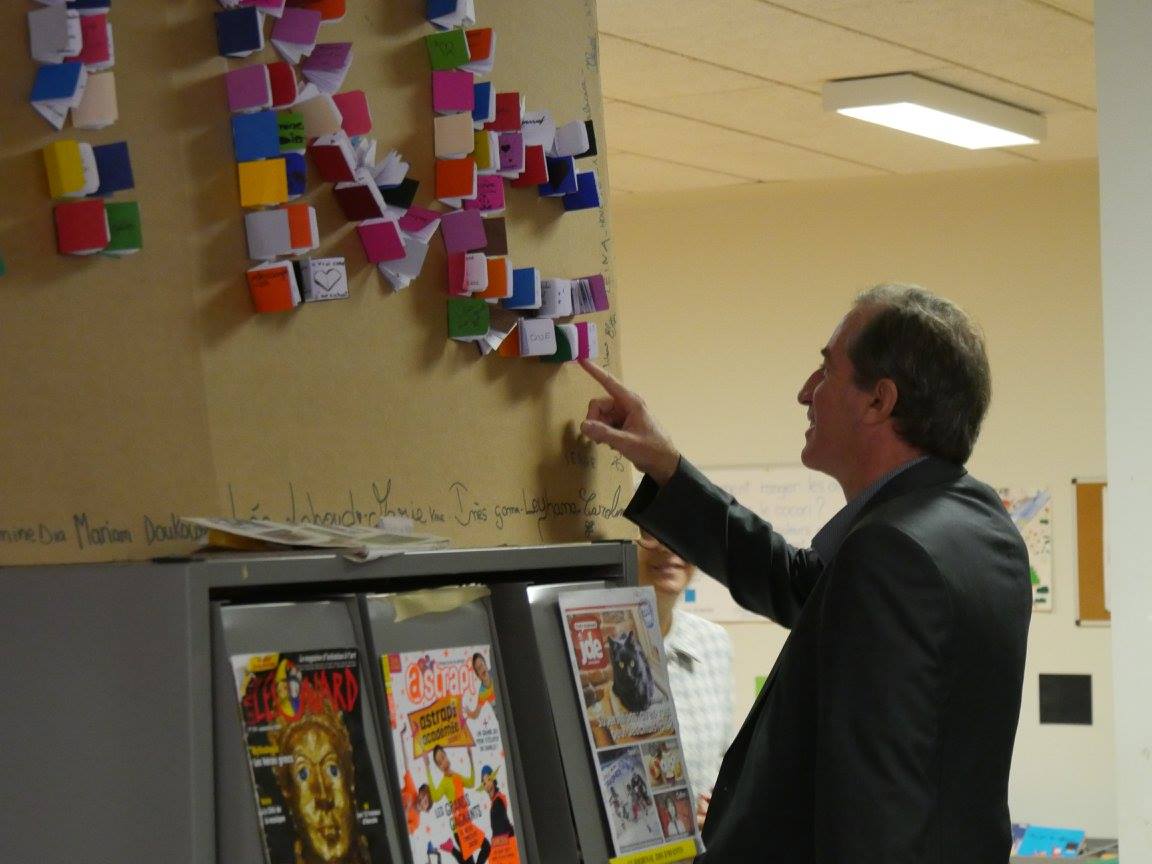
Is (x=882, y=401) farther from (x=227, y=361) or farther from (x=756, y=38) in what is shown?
(x=756, y=38)

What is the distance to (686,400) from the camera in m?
5.90

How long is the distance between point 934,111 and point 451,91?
3.15 metres

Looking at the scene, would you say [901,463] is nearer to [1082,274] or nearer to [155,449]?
[155,449]

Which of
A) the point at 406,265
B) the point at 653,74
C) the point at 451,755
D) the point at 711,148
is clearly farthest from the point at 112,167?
the point at 711,148

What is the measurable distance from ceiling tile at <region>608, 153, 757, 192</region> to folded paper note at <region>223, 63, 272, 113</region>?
155 inches

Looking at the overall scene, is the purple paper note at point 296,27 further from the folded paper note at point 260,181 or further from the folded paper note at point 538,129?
the folded paper note at point 538,129

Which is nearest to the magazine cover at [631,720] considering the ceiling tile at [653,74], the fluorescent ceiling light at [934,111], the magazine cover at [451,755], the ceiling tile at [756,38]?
the magazine cover at [451,755]

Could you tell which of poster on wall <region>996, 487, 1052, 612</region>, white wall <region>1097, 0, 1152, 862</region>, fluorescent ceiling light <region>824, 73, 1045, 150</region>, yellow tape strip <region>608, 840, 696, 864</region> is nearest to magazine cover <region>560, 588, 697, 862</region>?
yellow tape strip <region>608, 840, 696, 864</region>

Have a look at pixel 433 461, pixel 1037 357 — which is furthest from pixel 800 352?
pixel 433 461

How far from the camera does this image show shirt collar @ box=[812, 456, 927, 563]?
1.80 m

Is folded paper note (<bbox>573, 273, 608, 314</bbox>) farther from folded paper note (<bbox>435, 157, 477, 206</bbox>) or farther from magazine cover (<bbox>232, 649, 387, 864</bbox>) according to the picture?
magazine cover (<bbox>232, 649, 387, 864</bbox>)

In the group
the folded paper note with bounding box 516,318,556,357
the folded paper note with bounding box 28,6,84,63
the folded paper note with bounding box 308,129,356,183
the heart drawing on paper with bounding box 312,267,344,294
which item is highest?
the folded paper note with bounding box 28,6,84,63

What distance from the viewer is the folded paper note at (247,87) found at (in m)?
1.31

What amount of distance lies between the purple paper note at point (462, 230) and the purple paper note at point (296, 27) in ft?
0.86
